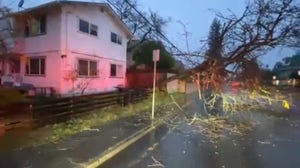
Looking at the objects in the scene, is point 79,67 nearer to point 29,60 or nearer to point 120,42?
point 29,60

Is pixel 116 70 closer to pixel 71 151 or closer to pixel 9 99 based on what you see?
pixel 9 99

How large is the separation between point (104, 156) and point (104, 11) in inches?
907

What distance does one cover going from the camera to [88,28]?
92.0ft

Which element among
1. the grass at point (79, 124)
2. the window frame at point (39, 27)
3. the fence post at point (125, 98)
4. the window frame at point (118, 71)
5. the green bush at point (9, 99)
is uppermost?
the window frame at point (39, 27)

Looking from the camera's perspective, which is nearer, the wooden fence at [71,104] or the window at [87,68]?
the wooden fence at [71,104]

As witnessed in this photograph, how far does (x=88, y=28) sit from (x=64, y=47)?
3609mm

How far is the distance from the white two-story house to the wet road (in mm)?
12188

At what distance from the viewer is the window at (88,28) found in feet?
88.5

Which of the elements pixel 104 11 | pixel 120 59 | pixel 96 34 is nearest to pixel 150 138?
pixel 96 34

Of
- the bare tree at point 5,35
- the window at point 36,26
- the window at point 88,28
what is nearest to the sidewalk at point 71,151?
the bare tree at point 5,35

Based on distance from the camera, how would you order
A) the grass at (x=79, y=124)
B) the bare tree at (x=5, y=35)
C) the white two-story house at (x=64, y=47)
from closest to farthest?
the grass at (x=79, y=124)
the bare tree at (x=5, y=35)
the white two-story house at (x=64, y=47)

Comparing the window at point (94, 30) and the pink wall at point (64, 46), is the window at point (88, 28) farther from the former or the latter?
the pink wall at point (64, 46)

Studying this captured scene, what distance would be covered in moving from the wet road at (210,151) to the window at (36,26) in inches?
558

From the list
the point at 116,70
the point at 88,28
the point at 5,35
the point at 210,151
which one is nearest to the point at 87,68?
the point at 88,28
